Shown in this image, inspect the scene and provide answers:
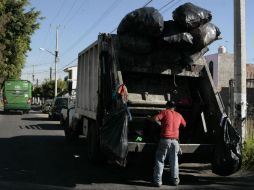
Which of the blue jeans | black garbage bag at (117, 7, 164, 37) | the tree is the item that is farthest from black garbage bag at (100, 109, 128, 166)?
the tree

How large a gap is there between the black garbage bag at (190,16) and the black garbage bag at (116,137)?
7.10 ft

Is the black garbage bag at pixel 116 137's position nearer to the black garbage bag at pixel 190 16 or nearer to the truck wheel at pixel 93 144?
the truck wheel at pixel 93 144

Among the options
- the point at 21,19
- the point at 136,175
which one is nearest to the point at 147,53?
the point at 136,175

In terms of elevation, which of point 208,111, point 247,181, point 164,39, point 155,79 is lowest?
point 247,181

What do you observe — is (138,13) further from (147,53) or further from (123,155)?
(123,155)

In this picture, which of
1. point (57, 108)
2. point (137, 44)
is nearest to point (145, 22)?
point (137, 44)

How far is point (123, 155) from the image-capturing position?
8.27 metres

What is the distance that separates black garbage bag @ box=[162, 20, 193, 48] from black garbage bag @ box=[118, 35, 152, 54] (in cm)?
36

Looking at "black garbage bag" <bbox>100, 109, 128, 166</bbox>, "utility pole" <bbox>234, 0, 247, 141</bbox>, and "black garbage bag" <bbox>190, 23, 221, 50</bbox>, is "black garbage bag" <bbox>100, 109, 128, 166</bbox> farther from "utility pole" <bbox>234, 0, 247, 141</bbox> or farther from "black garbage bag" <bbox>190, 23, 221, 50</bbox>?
"utility pole" <bbox>234, 0, 247, 141</bbox>

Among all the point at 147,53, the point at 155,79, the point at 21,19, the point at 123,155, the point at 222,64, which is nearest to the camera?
the point at 123,155

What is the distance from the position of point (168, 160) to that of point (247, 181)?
5.06 ft

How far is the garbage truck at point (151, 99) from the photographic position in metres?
8.92

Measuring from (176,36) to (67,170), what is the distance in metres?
3.57

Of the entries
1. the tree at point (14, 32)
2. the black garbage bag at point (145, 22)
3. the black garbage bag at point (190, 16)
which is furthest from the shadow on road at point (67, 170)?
the tree at point (14, 32)
